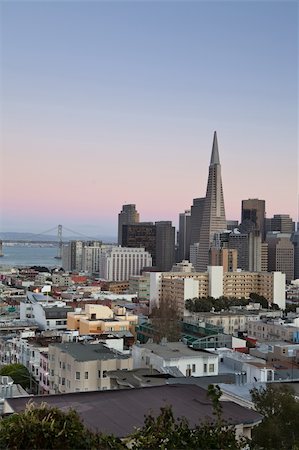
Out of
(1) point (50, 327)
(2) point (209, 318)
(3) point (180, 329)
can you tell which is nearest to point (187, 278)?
(2) point (209, 318)

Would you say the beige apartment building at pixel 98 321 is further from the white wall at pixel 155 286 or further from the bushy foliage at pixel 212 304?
the white wall at pixel 155 286

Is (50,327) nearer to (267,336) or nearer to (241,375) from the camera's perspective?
(267,336)

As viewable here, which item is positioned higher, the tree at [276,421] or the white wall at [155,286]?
the tree at [276,421]

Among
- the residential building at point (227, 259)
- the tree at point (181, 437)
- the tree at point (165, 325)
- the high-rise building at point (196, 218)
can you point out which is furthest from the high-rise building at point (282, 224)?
the tree at point (181, 437)

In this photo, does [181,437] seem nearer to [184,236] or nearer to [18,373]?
[18,373]

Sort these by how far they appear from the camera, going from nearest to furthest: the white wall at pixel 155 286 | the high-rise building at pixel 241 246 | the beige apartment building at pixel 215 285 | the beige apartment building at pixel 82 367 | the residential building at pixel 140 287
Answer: the beige apartment building at pixel 82 367 → the beige apartment building at pixel 215 285 → the white wall at pixel 155 286 → the residential building at pixel 140 287 → the high-rise building at pixel 241 246

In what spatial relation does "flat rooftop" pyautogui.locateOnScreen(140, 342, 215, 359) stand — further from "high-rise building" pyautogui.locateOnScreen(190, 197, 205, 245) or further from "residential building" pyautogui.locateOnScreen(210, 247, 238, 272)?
"high-rise building" pyautogui.locateOnScreen(190, 197, 205, 245)

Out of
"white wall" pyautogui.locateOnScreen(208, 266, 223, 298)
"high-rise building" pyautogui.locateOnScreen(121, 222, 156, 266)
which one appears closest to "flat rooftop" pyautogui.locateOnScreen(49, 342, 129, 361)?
"white wall" pyautogui.locateOnScreen(208, 266, 223, 298)
